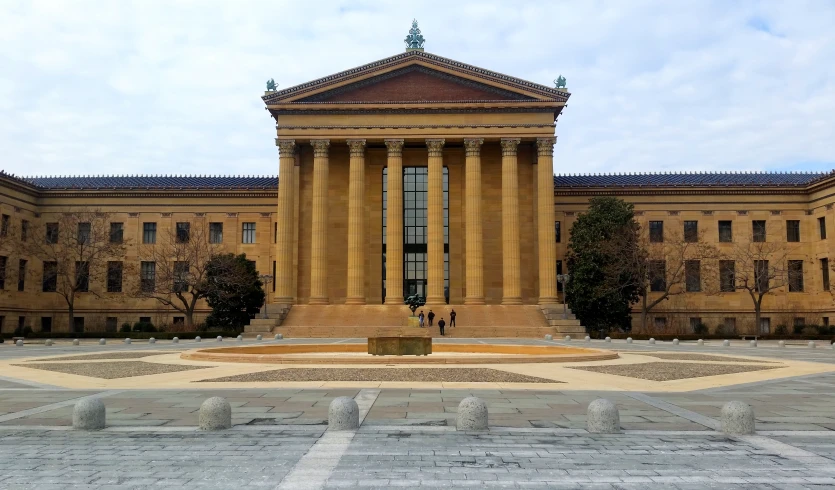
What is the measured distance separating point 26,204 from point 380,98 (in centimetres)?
3703

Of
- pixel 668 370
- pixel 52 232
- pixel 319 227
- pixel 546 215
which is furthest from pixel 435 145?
pixel 668 370

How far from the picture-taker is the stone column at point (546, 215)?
60.2m

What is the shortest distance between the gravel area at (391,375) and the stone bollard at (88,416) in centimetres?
724

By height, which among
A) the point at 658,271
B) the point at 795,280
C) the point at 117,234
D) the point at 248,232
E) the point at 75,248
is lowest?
the point at 795,280

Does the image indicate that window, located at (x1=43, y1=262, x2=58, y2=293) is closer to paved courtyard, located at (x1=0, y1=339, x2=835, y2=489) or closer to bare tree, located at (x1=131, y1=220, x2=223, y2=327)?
bare tree, located at (x1=131, y1=220, x2=223, y2=327)

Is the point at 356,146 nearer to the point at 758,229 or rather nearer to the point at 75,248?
the point at 75,248

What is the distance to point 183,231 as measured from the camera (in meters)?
69.8

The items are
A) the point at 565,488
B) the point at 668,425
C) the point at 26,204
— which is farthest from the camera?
the point at 26,204

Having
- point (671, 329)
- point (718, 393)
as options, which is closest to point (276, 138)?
point (671, 329)

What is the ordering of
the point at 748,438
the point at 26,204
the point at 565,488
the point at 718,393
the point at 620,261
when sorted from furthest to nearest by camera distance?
1. the point at 26,204
2. the point at 620,261
3. the point at 718,393
4. the point at 748,438
5. the point at 565,488

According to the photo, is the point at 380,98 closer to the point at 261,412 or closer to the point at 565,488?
the point at 261,412

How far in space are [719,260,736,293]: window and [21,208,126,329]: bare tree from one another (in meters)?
58.1

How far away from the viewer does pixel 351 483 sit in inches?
315

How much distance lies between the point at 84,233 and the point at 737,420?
69.7 m
